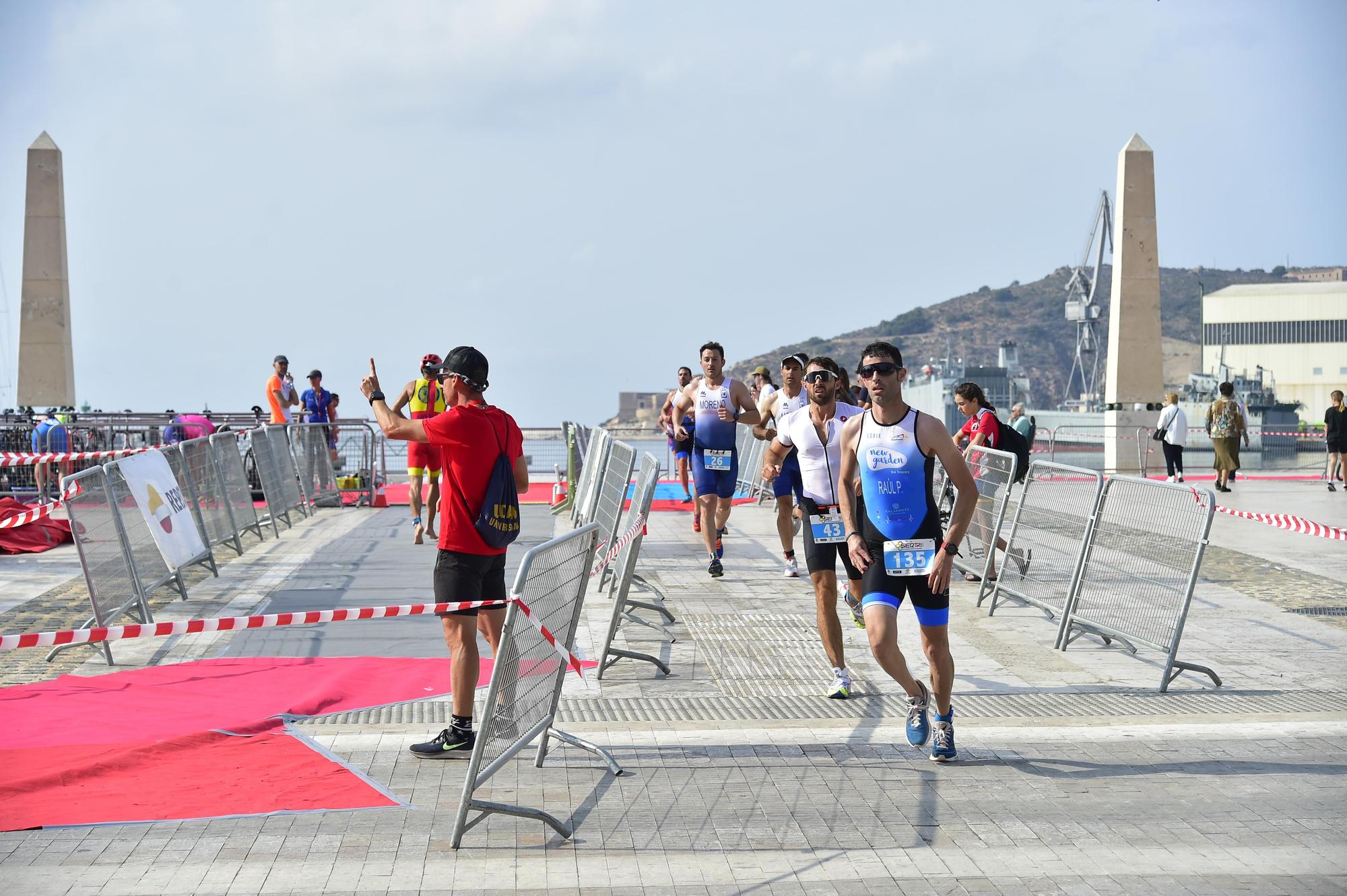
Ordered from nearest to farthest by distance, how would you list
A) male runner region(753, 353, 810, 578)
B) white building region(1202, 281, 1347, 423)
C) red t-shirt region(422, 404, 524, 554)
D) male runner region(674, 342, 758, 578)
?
red t-shirt region(422, 404, 524, 554), male runner region(753, 353, 810, 578), male runner region(674, 342, 758, 578), white building region(1202, 281, 1347, 423)

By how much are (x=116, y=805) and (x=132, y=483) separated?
4802 millimetres

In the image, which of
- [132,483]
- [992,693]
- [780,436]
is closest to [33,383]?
[132,483]

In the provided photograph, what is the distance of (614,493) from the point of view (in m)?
10.5

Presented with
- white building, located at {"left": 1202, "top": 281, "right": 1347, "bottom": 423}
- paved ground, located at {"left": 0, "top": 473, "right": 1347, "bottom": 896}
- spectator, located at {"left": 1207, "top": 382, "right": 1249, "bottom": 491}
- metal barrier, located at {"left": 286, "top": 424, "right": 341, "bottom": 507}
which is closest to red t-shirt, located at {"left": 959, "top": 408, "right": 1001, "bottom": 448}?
paved ground, located at {"left": 0, "top": 473, "right": 1347, "bottom": 896}

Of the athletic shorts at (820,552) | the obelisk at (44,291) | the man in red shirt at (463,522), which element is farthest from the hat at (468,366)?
the obelisk at (44,291)

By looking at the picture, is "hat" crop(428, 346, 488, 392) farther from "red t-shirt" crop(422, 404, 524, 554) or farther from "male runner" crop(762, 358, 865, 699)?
"male runner" crop(762, 358, 865, 699)

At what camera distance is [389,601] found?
10281 mm

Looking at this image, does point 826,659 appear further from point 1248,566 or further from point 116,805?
point 1248,566

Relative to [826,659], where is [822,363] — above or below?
above

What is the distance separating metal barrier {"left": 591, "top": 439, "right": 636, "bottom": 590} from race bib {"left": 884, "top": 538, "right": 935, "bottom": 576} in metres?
3.86

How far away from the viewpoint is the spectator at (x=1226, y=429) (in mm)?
21391

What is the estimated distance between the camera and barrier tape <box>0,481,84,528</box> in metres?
8.30

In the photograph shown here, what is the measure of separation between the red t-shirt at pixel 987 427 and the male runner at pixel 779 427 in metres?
1.53

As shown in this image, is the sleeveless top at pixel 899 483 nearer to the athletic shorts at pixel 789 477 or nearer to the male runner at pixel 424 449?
the athletic shorts at pixel 789 477
